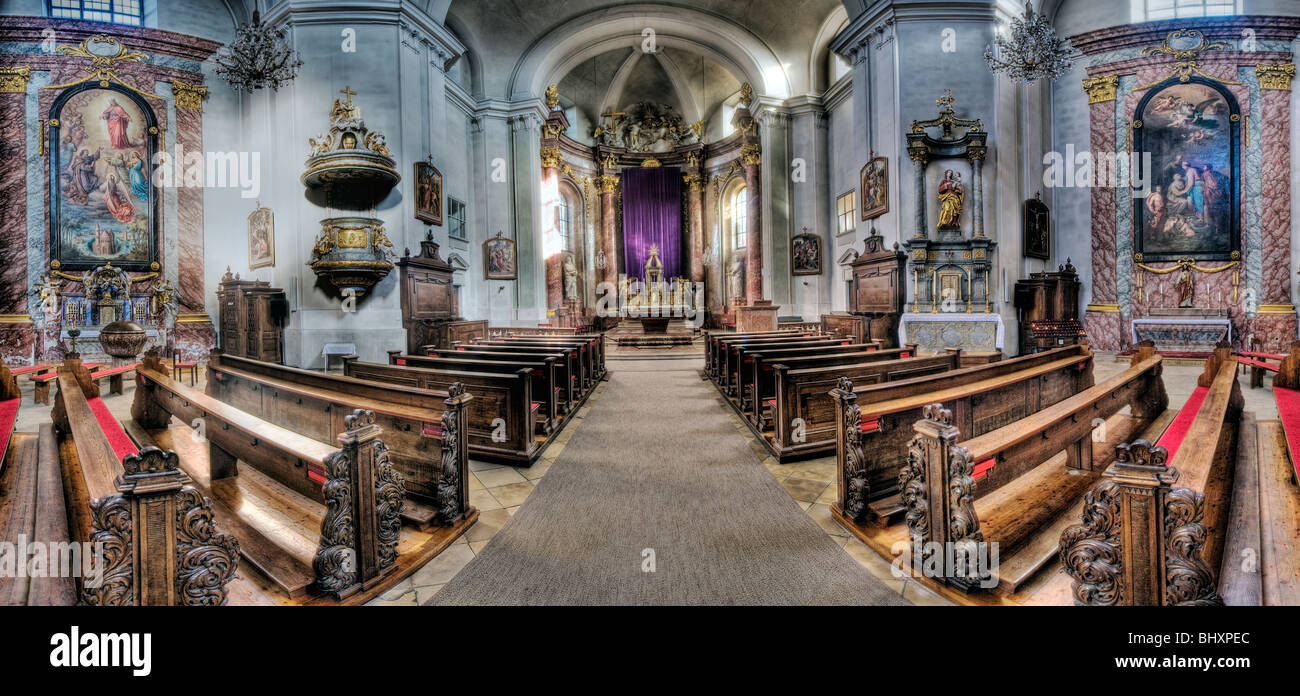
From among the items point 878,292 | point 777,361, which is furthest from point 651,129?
point 777,361

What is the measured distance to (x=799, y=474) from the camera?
3.73m

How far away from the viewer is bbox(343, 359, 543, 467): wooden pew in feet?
13.1

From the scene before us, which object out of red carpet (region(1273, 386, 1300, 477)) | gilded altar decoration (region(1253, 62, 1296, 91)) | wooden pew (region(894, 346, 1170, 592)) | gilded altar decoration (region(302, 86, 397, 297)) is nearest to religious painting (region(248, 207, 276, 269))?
gilded altar decoration (region(302, 86, 397, 297))

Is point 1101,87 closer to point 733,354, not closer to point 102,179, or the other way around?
point 733,354

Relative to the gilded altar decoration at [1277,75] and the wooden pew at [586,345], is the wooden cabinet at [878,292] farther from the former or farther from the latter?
the gilded altar decoration at [1277,75]

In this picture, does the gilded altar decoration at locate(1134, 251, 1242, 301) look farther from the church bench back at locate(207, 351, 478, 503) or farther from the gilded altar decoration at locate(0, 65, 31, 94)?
the gilded altar decoration at locate(0, 65, 31, 94)

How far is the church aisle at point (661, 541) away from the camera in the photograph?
2133 mm

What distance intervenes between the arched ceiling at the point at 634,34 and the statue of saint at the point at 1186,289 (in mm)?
9952

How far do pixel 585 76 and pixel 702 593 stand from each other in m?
19.5

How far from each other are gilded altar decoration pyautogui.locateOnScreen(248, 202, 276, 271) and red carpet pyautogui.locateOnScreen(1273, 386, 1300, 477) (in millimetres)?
13133

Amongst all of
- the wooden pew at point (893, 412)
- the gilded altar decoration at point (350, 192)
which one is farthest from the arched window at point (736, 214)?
the wooden pew at point (893, 412)

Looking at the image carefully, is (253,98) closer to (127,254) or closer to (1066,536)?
(127,254)
